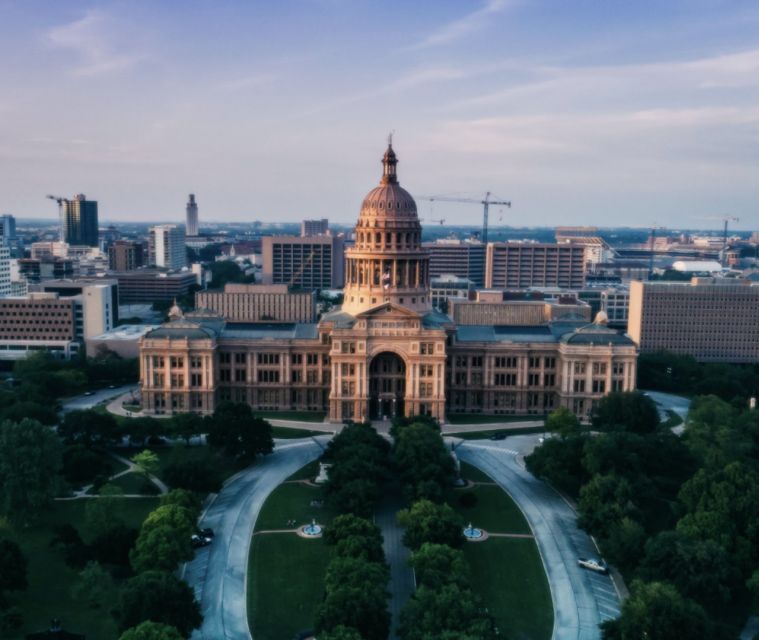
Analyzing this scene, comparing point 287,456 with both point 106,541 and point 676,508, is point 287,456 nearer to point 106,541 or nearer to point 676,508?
point 106,541

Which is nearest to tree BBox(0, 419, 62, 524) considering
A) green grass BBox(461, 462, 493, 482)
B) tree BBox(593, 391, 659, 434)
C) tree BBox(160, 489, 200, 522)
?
tree BBox(160, 489, 200, 522)

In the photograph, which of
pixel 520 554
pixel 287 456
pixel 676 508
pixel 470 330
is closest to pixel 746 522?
pixel 676 508

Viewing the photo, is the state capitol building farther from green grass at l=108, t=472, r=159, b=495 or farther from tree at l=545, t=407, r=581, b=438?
green grass at l=108, t=472, r=159, b=495

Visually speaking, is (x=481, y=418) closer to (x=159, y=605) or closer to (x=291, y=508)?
(x=291, y=508)

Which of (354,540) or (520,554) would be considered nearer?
(354,540)

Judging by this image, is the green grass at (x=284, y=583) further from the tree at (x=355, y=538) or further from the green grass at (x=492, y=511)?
the green grass at (x=492, y=511)

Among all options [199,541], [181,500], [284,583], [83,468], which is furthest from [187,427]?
[284,583]
